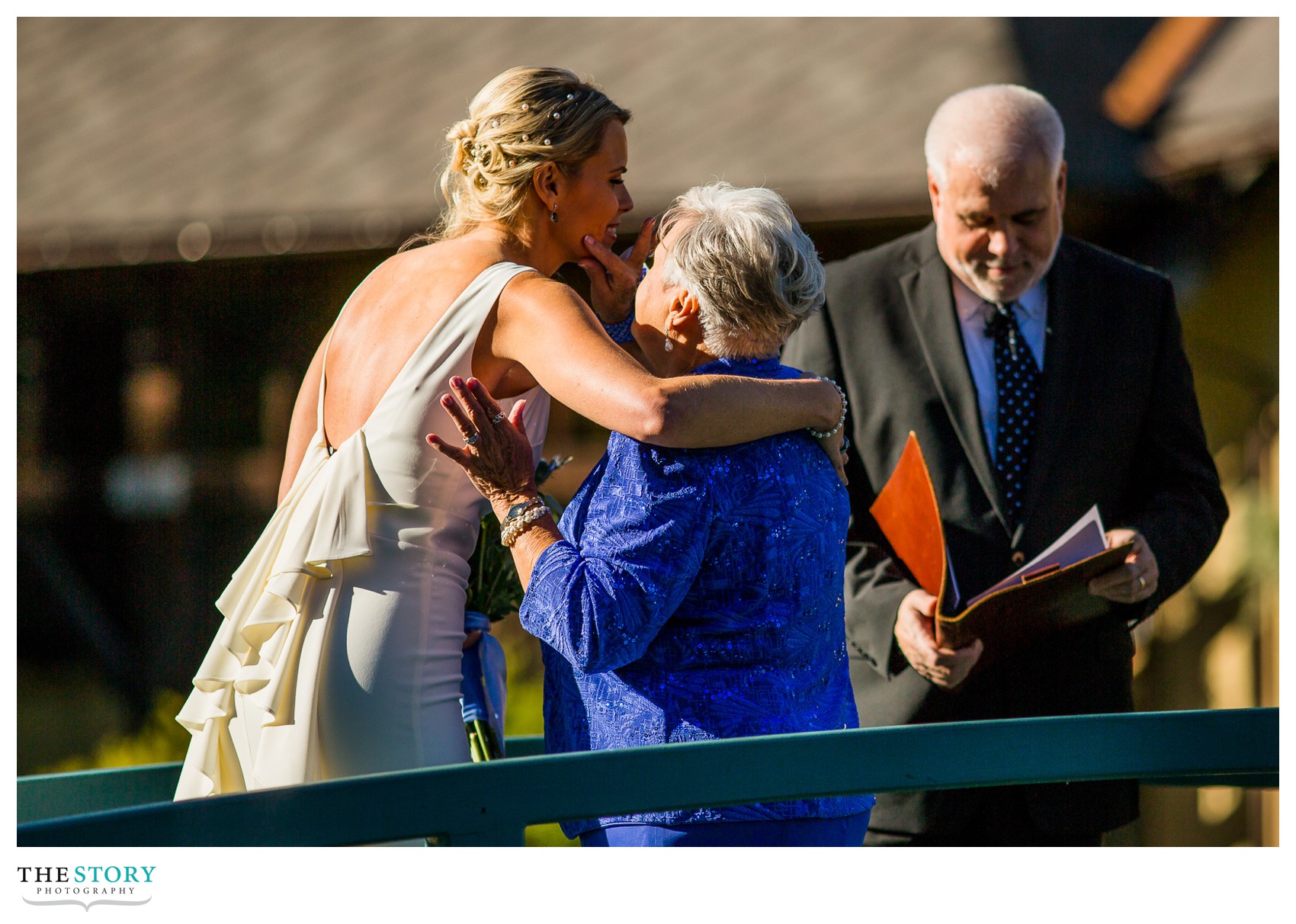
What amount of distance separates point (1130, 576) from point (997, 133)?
100 centimetres

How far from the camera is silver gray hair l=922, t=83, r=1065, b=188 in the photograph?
297 centimetres

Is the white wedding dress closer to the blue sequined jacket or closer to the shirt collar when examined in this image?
the blue sequined jacket

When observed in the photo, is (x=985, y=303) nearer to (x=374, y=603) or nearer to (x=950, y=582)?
(x=950, y=582)

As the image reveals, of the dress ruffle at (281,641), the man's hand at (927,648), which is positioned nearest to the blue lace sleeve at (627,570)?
the dress ruffle at (281,641)

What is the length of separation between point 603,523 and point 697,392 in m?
0.23

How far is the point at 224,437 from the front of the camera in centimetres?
862

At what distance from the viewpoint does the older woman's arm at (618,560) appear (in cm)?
187

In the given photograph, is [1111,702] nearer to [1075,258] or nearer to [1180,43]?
[1075,258]

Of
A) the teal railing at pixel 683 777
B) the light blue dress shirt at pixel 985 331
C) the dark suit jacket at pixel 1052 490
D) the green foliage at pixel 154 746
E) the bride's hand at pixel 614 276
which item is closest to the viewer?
the teal railing at pixel 683 777

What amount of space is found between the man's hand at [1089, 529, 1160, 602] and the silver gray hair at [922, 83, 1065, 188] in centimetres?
83

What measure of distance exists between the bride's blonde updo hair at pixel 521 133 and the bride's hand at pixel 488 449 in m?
0.42

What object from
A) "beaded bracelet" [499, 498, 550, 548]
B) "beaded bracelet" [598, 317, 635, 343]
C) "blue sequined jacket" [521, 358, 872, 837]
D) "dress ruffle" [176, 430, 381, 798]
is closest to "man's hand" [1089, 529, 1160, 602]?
"blue sequined jacket" [521, 358, 872, 837]

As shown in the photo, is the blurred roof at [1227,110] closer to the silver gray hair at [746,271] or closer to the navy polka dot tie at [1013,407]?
the navy polka dot tie at [1013,407]

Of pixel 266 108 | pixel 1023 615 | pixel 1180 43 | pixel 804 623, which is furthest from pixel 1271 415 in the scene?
pixel 266 108
